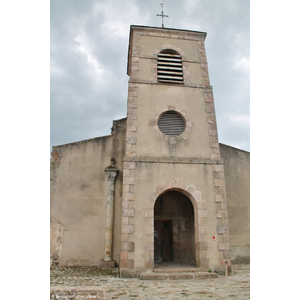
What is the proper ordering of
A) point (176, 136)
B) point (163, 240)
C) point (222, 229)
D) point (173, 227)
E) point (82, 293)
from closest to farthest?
point (82, 293) < point (222, 229) < point (176, 136) < point (173, 227) < point (163, 240)

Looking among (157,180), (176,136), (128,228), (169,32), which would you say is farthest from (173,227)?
(169,32)

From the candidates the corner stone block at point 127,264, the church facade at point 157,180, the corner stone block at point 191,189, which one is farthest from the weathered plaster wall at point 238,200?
the corner stone block at point 127,264

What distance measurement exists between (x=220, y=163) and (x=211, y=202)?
1.31 metres

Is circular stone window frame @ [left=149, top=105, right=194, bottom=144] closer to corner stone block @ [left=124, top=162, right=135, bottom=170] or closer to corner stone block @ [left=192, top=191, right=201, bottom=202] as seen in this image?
corner stone block @ [left=124, top=162, right=135, bottom=170]

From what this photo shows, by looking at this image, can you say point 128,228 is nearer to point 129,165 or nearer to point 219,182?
point 129,165

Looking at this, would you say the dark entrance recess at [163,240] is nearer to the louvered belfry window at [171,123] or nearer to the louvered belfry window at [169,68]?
the louvered belfry window at [171,123]

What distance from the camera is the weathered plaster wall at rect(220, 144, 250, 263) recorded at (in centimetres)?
1001

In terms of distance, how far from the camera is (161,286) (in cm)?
585

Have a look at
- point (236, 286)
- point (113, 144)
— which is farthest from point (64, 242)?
point (236, 286)

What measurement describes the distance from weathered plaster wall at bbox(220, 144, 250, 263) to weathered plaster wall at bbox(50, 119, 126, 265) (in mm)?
4486

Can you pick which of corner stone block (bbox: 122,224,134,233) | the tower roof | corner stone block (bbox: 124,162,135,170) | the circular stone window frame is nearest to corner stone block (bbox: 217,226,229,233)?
corner stone block (bbox: 122,224,134,233)

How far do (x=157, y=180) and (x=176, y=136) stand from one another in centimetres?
168

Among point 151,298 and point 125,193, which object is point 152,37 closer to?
point 125,193

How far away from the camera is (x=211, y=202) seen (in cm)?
784
